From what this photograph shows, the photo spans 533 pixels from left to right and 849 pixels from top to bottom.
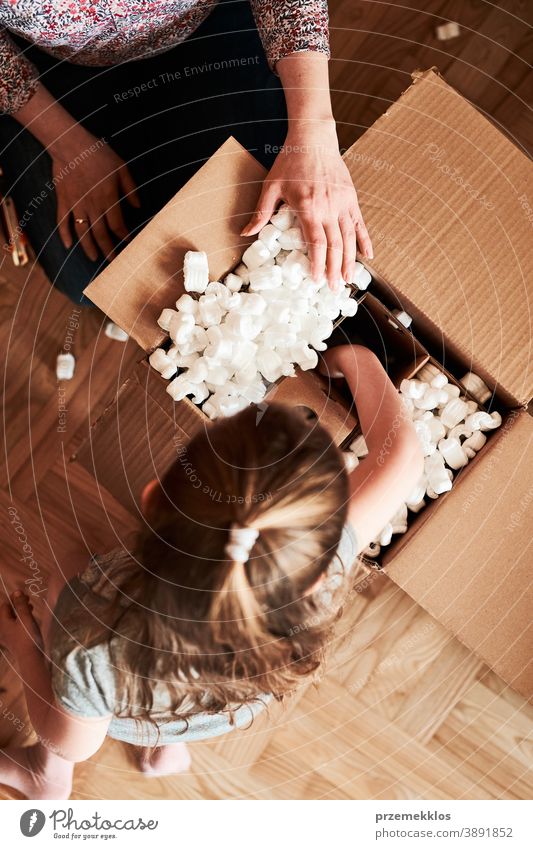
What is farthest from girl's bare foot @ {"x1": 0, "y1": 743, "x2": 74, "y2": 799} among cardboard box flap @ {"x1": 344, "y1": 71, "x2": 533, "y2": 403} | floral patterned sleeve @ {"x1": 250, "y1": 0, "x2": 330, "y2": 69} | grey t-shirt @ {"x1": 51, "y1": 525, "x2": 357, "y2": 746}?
floral patterned sleeve @ {"x1": 250, "y1": 0, "x2": 330, "y2": 69}

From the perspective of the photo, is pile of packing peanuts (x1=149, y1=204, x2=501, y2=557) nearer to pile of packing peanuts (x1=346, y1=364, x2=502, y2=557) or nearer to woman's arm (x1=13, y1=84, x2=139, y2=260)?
pile of packing peanuts (x1=346, y1=364, x2=502, y2=557)

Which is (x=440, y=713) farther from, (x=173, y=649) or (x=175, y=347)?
(x=175, y=347)

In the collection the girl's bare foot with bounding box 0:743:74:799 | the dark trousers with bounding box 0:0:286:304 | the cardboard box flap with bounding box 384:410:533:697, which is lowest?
the girl's bare foot with bounding box 0:743:74:799

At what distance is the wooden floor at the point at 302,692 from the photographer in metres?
0.86

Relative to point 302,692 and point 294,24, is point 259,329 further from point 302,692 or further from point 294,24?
point 302,692

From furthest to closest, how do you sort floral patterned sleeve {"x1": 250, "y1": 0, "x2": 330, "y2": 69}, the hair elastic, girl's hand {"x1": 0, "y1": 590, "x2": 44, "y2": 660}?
girl's hand {"x1": 0, "y1": 590, "x2": 44, "y2": 660}
floral patterned sleeve {"x1": 250, "y1": 0, "x2": 330, "y2": 69}
the hair elastic

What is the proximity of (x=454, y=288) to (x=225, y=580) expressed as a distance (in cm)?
34

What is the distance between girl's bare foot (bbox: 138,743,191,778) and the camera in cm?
83

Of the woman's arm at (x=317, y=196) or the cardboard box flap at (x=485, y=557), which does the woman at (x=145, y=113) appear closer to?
the woman's arm at (x=317, y=196)

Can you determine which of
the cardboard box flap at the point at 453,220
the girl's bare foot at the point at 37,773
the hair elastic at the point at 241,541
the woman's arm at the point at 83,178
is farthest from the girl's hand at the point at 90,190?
the girl's bare foot at the point at 37,773

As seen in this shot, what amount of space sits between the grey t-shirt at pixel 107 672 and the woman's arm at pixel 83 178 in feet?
1.18

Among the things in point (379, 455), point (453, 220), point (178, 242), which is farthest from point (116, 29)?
point (379, 455)

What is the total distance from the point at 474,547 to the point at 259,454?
0.23m
